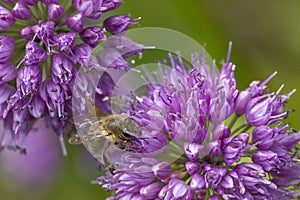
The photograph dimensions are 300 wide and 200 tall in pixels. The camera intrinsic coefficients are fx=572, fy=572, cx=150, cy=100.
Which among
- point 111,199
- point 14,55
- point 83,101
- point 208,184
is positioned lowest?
point 208,184

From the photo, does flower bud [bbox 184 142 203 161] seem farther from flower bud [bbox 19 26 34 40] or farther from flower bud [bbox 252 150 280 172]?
flower bud [bbox 19 26 34 40]

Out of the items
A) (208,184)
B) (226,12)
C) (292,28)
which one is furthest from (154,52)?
(208,184)

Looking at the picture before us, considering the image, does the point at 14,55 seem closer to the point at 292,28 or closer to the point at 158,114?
the point at 158,114

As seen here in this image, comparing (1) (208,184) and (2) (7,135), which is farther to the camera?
(2) (7,135)

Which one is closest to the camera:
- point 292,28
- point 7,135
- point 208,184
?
point 208,184

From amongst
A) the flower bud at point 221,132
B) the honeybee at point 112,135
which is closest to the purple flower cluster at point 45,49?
the honeybee at point 112,135

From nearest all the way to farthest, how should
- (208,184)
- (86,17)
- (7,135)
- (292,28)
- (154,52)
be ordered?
(208,184)
(86,17)
(7,135)
(154,52)
(292,28)

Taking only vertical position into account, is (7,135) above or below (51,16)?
below
